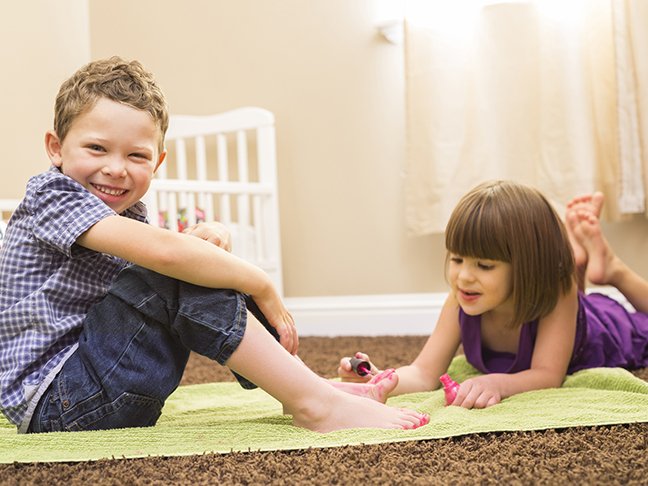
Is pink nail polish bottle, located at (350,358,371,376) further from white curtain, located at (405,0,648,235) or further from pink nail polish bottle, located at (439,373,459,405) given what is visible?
white curtain, located at (405,0,648,235)

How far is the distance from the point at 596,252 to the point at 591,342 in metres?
0.30

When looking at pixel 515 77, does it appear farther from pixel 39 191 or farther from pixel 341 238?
pixel 39 191

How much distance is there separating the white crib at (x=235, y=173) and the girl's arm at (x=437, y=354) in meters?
0.97

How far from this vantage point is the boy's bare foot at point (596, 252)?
1.69m

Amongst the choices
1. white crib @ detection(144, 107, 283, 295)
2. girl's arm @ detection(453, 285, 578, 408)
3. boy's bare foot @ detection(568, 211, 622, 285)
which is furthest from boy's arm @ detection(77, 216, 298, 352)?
white crib @ detection(144, 107, 283, 295)

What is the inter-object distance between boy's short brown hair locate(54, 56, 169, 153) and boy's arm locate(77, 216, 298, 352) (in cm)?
17

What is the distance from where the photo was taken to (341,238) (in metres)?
2.66

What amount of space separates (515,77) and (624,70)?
30 cm

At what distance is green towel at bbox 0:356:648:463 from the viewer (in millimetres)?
911

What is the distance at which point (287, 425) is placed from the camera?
103 centimetres

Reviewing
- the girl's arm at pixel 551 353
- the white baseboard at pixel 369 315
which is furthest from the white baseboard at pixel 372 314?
the girl's arm at pixel 551 353

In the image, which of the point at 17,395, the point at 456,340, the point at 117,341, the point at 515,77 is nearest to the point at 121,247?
the point at 117,341

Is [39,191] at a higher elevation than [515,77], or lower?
lower

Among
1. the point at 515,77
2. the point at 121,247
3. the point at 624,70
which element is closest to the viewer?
the point at 121,247
